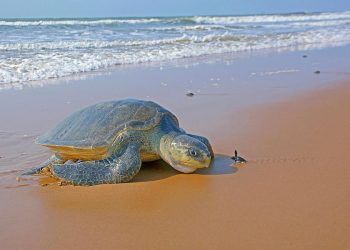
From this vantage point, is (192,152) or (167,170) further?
(167,170)

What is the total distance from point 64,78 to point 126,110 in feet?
18.7

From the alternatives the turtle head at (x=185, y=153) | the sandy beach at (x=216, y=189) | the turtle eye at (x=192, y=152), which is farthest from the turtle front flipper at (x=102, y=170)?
the turtle eye at (x=192, y=152)

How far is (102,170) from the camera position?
382 centimetres

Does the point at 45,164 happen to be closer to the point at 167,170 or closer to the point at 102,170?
the point at 102,170

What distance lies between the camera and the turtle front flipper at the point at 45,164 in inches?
161

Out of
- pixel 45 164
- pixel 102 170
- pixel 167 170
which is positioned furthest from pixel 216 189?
pixel 45 164

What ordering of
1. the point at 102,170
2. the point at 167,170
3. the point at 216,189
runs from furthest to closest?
the point at 167,170
the point at 102,170
the point at 216,189

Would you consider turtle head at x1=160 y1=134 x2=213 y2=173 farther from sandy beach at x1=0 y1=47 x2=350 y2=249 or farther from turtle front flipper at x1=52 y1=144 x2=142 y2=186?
turtle front flipper at x1=52 y1=144 x2=142 y2=186

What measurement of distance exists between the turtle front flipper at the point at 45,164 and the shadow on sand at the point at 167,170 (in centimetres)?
75

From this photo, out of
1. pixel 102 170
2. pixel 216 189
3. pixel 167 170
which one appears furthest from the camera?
pixel 167 170

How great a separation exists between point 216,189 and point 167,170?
71cm

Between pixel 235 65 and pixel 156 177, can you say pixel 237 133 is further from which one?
pixel 235 65

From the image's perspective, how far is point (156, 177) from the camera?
394cm

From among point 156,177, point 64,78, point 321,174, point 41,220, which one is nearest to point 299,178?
point 321,174
